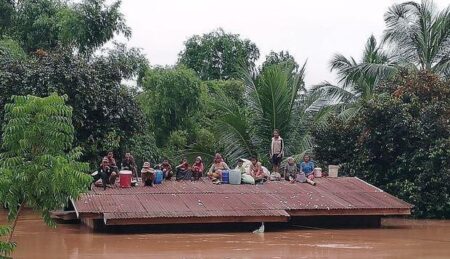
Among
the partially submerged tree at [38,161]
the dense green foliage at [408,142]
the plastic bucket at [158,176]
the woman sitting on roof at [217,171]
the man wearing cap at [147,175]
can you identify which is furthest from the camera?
the dense green foliage at [408,142]

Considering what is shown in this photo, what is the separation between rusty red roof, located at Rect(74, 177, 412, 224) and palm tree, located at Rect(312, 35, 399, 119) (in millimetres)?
5817

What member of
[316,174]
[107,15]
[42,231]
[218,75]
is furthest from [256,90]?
[218,75]

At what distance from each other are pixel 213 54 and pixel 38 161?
3187cm

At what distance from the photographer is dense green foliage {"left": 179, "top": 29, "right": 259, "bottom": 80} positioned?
40.1m

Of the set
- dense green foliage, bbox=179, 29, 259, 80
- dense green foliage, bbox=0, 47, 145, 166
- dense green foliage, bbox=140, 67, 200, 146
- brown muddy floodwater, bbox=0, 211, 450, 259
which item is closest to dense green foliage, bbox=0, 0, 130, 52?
dense green foliage, bbox=140, 67, 200, 146

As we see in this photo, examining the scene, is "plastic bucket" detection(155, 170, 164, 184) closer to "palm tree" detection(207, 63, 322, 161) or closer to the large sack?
the large sack

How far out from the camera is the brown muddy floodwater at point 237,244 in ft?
41.6

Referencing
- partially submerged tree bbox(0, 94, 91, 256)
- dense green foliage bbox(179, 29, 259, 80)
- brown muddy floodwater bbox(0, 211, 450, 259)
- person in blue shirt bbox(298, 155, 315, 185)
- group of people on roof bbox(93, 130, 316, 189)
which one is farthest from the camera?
dense green foliage bbox(179, 29, 259, 80)

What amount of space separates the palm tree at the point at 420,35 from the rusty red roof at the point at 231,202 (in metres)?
7.34

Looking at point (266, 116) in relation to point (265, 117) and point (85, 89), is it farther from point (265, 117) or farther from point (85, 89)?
point (85, 89)

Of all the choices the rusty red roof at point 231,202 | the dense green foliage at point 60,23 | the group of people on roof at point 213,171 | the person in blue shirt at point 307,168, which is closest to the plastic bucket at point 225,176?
the group of people on roof at point 213,171

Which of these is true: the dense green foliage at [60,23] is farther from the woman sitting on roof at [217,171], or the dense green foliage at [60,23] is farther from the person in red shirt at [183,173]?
the woman sitting on roof at [217,171]

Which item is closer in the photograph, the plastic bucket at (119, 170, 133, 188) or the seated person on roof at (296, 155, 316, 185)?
the plastic bucket at (119, 170, 133, 188)

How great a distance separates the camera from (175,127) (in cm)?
2789
